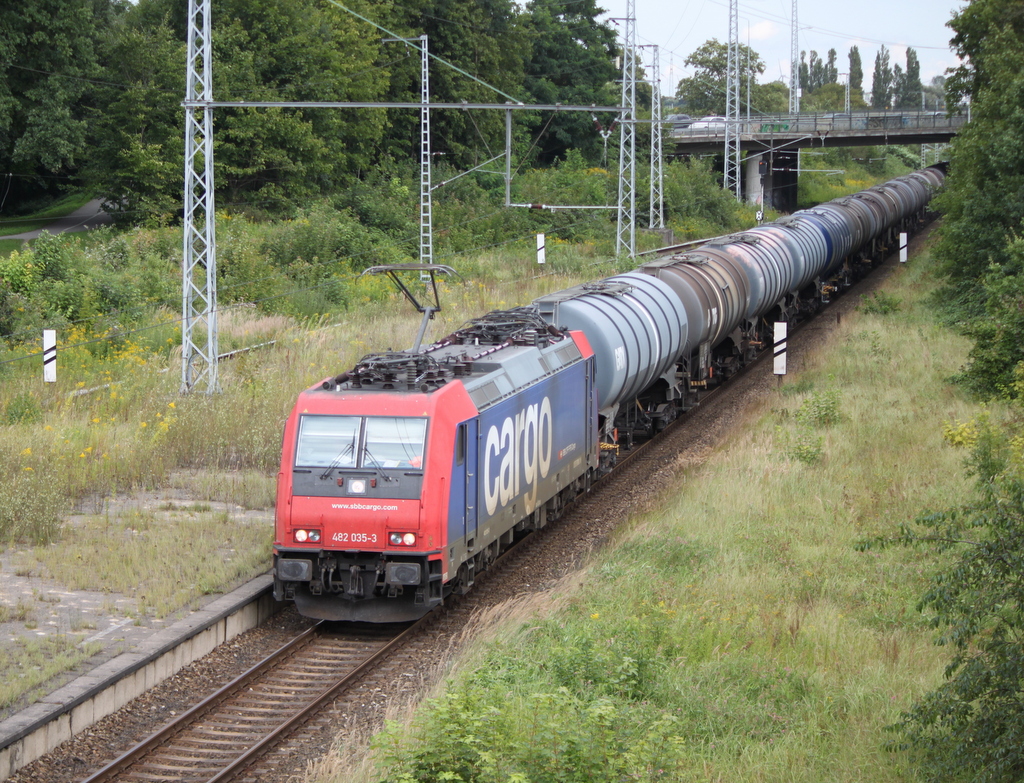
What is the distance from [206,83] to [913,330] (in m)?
19.7

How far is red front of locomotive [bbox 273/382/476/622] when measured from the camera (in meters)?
11.5

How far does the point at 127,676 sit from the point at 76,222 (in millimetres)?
37798

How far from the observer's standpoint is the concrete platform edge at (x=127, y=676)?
8.92 metres

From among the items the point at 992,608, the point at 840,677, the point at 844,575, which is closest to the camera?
the point at 992,608

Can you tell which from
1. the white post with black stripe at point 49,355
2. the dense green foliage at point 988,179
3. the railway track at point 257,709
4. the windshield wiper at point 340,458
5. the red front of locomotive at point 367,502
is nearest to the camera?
the railway track at point 257,709

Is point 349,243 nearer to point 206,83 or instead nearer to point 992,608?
point 206,83

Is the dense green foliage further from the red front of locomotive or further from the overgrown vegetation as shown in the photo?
the overgrown vegetation

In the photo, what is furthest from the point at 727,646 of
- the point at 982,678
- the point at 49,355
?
the point at 49,355

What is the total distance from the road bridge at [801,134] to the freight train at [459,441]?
48.6 metres

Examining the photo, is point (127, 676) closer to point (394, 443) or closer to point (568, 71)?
point (394, 443)

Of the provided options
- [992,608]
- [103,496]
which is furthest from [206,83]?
[992,608]

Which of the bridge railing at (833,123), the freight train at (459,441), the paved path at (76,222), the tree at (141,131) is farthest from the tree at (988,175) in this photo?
the bridge railing at (833,123)

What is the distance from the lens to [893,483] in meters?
15.9

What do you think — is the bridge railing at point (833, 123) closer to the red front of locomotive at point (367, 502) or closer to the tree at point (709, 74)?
the tree at point (709, 74)
